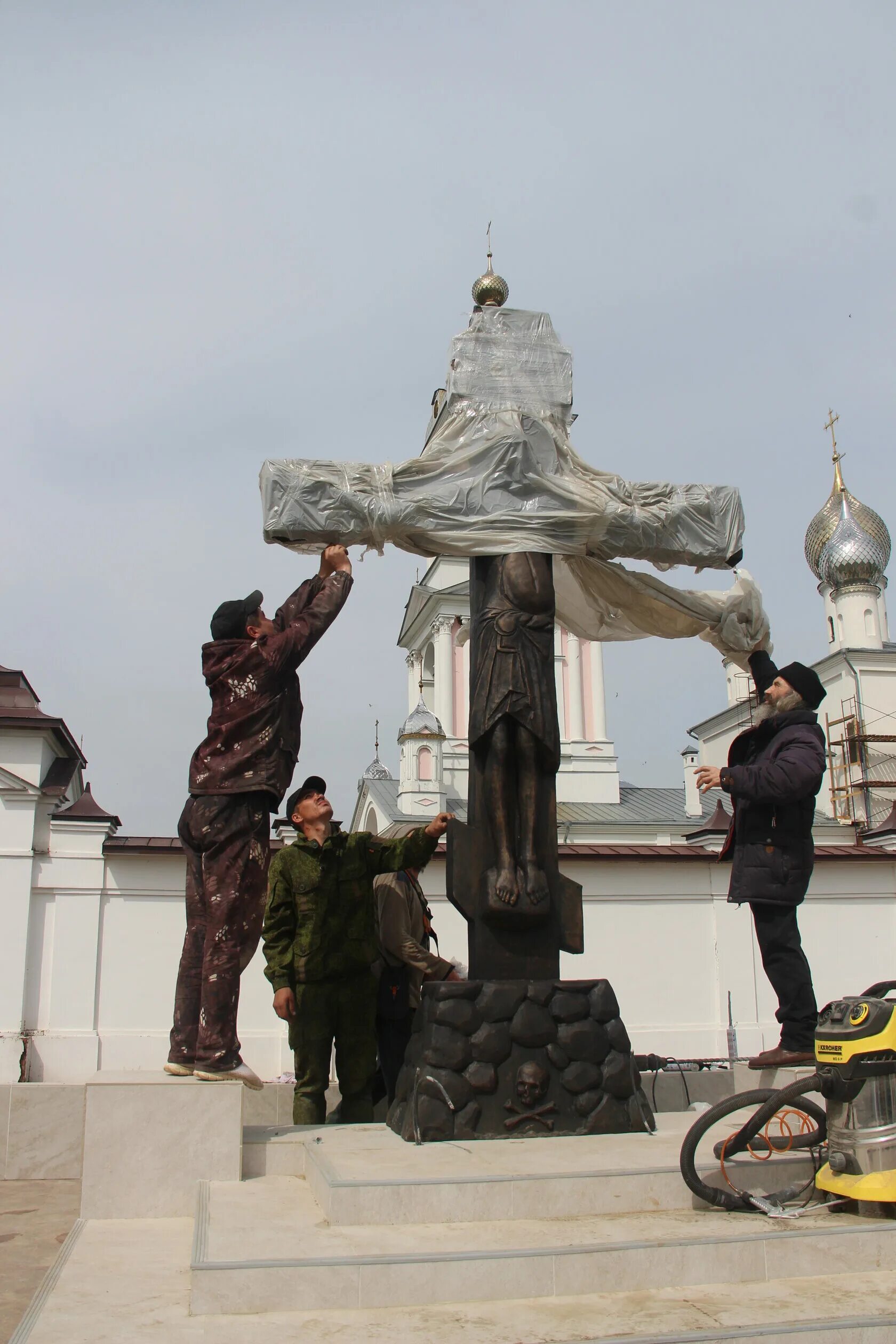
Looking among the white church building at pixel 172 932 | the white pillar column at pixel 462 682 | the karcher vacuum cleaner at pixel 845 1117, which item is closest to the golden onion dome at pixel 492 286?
the white pillar column at pixel 462 682

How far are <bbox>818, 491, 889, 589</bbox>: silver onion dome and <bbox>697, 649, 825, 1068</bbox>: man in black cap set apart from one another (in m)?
33.2

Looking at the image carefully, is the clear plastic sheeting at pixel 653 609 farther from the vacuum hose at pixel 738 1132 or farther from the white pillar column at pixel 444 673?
the white pillar column at pixel 444 673

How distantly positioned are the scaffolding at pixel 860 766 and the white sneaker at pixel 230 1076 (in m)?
30.6

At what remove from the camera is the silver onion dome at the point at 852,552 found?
120ft

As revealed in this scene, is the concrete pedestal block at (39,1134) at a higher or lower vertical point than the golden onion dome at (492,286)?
lower

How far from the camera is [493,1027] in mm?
4734

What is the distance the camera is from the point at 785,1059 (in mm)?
4891

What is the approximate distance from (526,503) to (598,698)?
2919 cm

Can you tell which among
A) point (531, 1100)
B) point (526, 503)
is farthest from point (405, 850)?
point (526, 503)

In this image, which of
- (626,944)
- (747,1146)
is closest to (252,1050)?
(626,944)

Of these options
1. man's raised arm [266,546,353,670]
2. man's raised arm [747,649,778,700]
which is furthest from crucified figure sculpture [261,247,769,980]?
man's raised arm [266,546,353,670]

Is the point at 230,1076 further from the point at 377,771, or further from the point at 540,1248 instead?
the point at 377,771

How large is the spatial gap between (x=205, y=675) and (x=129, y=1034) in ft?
23.8

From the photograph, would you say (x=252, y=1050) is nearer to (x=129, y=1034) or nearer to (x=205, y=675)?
(x=129, y=1034)
